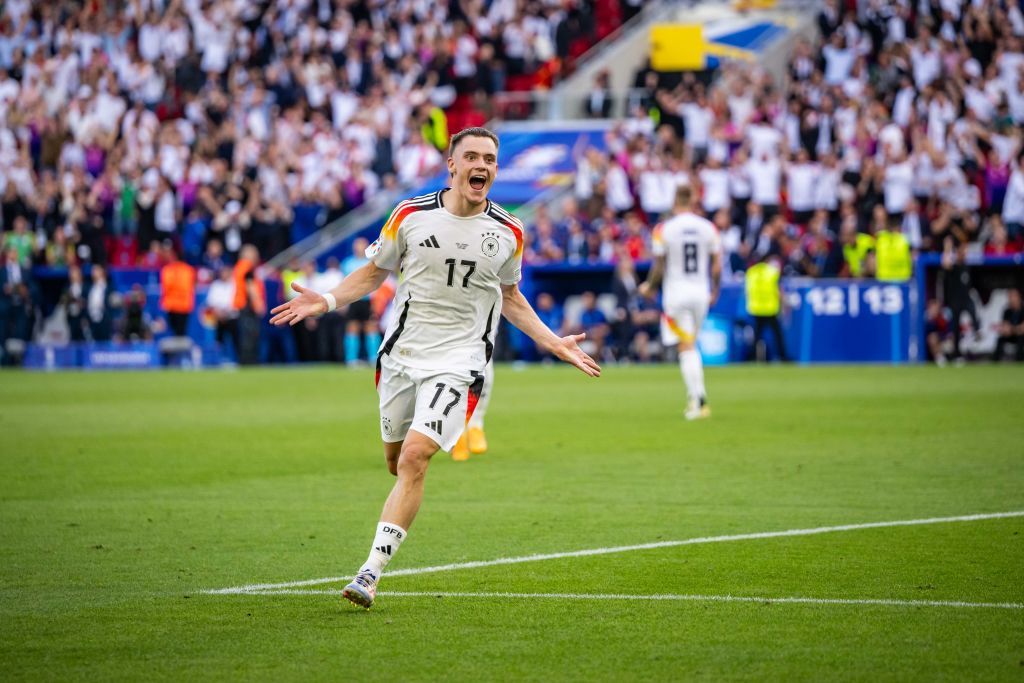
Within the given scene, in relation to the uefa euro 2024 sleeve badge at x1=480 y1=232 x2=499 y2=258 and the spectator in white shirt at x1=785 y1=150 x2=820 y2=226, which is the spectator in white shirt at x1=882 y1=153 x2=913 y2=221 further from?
the uefa euro 2024 sleeve badge at x1=480 y1=232 x2=499 y2=258

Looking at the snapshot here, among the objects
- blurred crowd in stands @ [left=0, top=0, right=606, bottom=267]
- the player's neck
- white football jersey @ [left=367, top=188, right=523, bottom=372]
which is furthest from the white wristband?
blurred crowd in stands @ [left=0, top=0, right=606, bottom=267]

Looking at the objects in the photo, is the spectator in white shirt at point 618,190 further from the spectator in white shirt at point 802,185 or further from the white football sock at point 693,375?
the white football sock at point 693,375

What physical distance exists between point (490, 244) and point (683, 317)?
10692mm

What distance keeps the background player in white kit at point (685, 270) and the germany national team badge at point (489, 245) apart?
10.4 metres

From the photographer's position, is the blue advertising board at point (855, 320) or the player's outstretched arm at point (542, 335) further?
the blue advertising board at point (855, 320)

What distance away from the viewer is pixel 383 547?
744 cm

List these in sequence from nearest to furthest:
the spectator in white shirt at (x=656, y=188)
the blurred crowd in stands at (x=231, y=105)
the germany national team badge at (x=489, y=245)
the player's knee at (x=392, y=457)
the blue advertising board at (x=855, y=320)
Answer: the germany national team badge at (x=489, y=245), the player's knee at (x=392, y=457), the blue advertising board at (x=855, y=320), the spectator in white shirt at (x=656, y=188), the blurred crowd in stands at (x=231, y=105)

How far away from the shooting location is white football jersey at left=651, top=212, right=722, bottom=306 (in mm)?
18297

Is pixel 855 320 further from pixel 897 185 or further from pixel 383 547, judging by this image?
pixel 383 547

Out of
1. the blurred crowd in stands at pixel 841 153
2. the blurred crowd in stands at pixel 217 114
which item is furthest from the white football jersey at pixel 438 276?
the blurred crowd in stands at pixel 217 114

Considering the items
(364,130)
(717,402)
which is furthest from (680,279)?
(364,130)

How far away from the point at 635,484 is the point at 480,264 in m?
4.69

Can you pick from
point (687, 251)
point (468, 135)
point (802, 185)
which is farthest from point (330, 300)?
point (802, 185)

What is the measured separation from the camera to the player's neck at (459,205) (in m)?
7.85
